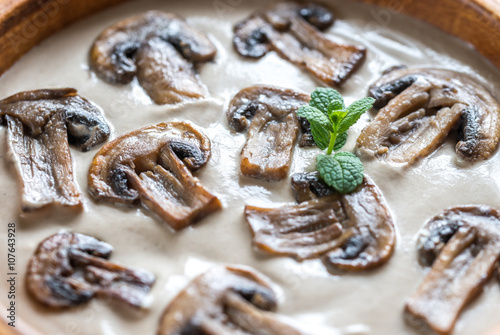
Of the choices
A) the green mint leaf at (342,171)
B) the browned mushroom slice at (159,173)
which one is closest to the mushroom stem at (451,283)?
the green mint leaf at (342,171)

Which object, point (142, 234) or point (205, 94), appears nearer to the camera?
point (142, 234)

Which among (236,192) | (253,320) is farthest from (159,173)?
(253,320)

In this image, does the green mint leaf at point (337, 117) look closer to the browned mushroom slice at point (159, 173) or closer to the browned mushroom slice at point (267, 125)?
the browned mushroom slice at point (267, 125)

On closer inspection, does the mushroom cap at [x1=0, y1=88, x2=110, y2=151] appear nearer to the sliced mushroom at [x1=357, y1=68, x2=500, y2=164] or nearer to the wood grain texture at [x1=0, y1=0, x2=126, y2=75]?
the wood grain texture at [x1=0, y1=0, x2=126, y2=75]

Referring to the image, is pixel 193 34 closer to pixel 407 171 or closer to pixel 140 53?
pixel 140 53

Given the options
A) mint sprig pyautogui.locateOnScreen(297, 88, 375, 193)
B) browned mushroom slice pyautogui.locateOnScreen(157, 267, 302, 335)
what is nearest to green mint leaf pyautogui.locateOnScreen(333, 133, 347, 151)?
mint sprig pyautogui.locateOnScreen(297, 88, 375, 193)

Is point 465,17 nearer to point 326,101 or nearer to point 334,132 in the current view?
point 326,101

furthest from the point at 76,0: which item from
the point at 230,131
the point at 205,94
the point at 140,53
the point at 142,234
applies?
the point at 142,234

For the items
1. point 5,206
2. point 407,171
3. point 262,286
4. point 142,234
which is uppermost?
point 407,171
